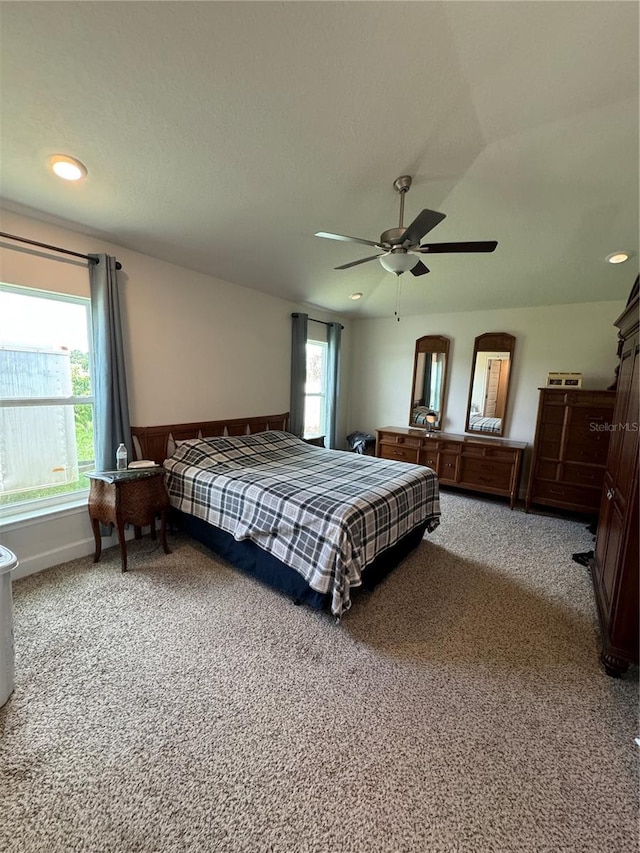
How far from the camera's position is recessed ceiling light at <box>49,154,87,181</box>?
6.40 ft

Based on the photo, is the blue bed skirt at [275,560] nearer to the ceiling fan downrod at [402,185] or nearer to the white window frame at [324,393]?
the ceiling fan downrod at [402,185]

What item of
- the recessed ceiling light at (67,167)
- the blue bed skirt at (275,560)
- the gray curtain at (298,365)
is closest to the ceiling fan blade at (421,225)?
the recessed ceiling light at (67,167)

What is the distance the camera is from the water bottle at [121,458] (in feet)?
8.91

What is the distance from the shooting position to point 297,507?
2.22 meters

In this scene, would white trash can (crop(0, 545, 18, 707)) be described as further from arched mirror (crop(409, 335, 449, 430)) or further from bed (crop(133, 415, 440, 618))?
arched mirror (crop(409, 335, 449, 430))

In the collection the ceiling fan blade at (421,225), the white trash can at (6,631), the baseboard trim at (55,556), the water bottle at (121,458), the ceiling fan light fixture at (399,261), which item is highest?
the ceiling fan blade at (421,225)

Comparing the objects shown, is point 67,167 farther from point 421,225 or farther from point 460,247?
point 460,247

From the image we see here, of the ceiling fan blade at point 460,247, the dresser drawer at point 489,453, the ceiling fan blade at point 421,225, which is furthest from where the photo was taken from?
the dresser drawer at point 489,453

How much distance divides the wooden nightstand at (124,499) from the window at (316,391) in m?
2.69

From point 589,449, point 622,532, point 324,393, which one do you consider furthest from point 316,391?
point 622,532

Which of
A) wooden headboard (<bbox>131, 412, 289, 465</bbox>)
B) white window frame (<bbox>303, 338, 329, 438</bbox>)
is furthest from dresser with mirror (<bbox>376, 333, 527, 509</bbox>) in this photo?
wooden headboard (<bbox>131, 412, 289, 465</bbox>)

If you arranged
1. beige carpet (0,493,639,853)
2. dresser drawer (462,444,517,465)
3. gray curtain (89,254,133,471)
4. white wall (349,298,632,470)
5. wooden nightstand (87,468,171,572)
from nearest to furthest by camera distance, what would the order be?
beige carpet (0,493,639,853) < wooden nightstand (87,468,171,572) < gray curtain (89,254,133,471) < white wall (349,298,632,470) < dresser drawer (462,444,517,465)

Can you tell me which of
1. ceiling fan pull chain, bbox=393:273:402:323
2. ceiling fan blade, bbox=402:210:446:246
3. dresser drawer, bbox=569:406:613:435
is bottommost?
dresser drawer, bbox=569:406:613:435

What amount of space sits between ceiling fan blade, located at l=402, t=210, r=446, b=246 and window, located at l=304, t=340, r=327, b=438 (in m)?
2.97
